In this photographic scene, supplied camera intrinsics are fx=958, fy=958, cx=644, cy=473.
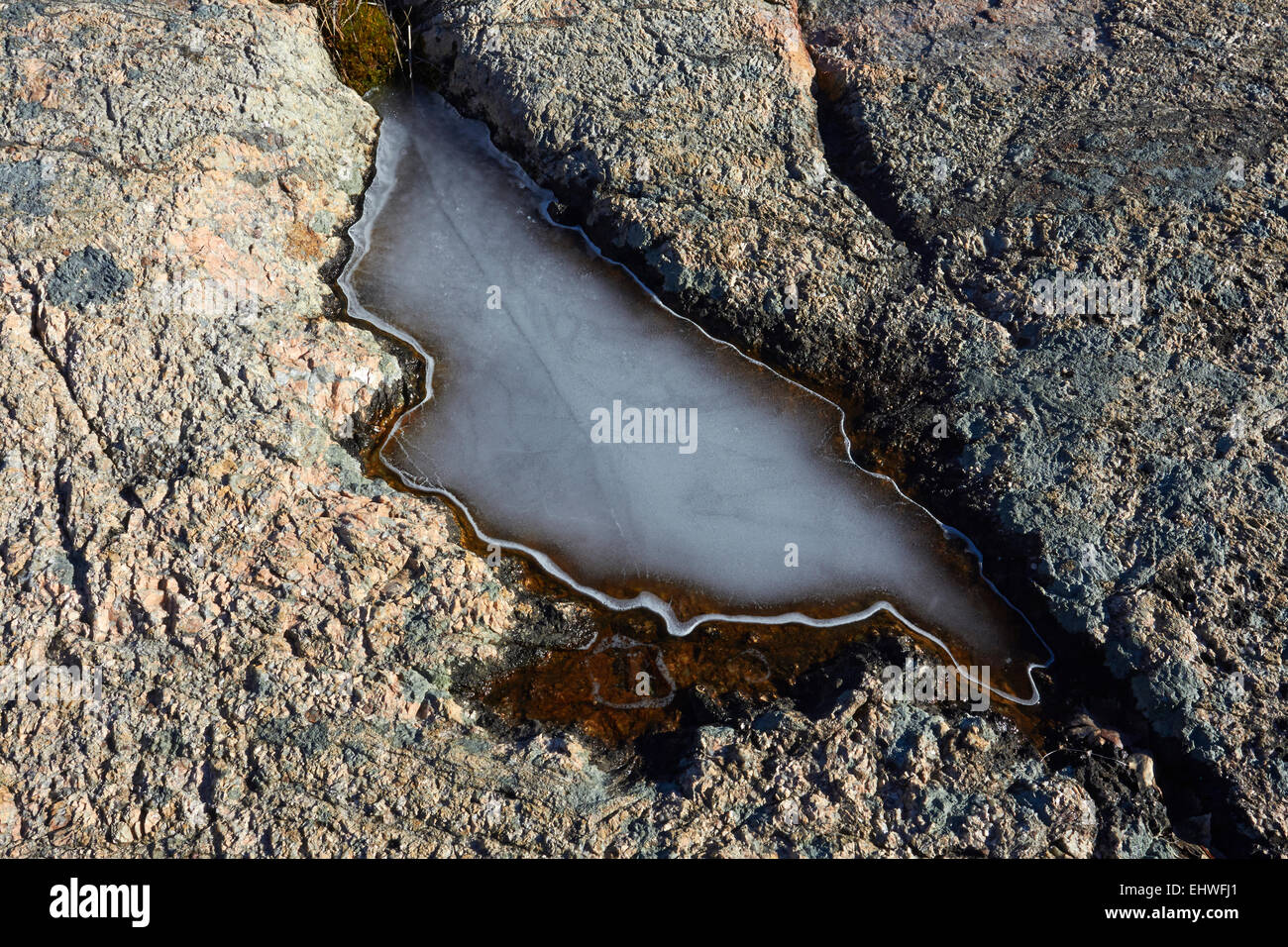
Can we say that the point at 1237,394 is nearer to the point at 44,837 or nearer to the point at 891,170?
the point at 891,170

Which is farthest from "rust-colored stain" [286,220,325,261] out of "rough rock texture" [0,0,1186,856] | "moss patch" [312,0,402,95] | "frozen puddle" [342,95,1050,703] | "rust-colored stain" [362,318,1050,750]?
"rust-colored stain" [362,318,1050,750]

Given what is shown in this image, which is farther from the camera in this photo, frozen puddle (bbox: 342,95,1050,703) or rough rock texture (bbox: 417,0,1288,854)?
frozen puddle (bbox: 342,95,1050,703)

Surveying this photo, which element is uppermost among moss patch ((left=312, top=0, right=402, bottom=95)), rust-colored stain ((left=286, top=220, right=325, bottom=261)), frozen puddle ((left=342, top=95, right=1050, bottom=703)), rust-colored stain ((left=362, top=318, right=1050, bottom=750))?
moss patch ((left=312, top=0, right=402, bottom=95))

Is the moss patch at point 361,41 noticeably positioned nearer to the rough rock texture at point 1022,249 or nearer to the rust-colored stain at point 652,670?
the rough rock texture at point 1022,249

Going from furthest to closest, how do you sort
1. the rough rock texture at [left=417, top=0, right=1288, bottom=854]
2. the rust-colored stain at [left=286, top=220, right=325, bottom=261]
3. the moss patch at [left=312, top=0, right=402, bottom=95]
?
the moss patch at [left=312, top=0, right=402, bottom=95]
the rust-colored stain at [left=286, top=220, right=325, bottom=261]
the rough rock texture at [left=417, top=0, right=1288, bottom=854]

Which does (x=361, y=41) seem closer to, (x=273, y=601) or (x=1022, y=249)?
(x=273, y=601)

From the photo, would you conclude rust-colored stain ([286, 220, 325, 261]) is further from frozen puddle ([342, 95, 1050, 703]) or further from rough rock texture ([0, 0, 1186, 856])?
frozen puddle ([342, 95, 1050, 703])

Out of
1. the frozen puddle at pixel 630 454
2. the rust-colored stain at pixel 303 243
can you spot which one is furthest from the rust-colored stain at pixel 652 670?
the rust-colored stain at pixel 303 243

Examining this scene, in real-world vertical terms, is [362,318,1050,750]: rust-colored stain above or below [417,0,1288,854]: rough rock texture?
below
